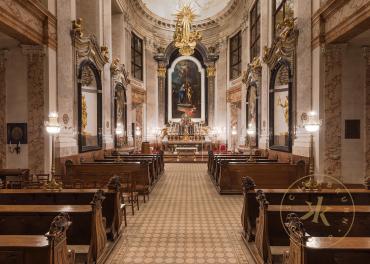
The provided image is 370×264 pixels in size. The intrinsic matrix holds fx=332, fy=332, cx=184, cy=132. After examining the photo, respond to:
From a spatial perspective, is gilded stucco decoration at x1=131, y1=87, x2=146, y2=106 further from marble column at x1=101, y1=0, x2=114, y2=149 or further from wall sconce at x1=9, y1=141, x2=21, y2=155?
wall sconce at x1=9, y1=141, x2=21, y2=155

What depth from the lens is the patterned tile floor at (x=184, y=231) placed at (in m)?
4.62

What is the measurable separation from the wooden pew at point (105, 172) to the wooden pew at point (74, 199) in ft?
10.4

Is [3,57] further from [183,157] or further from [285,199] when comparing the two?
[183,157]

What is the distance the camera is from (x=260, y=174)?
928 centimetres

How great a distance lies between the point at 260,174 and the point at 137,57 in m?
14.8

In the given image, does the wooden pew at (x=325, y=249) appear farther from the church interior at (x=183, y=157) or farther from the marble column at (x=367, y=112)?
the marble column at (x=367, y=112)

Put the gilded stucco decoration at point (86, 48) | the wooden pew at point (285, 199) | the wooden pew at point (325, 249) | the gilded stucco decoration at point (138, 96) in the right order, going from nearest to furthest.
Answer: the wooden pew at point (325, 249) → the wooden pew at point (285, 199) → the gilded stucco decoration at point (86, 48) → the gilded stucco decoration at point (138, 96)

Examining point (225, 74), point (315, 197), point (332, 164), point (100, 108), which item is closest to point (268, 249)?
point (315, 197)

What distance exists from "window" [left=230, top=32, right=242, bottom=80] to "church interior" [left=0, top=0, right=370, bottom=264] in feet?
5.87

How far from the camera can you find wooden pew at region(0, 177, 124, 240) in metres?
5.02

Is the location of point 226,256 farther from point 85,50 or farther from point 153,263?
point 85,50

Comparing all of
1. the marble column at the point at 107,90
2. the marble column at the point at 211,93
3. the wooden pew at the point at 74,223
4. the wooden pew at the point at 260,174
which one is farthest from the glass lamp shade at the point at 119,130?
the wooden pew at the point at 74,223

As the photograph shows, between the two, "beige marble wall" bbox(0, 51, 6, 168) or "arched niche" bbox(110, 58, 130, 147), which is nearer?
"beige marble wall" bbox(0, 51, 6, 168)

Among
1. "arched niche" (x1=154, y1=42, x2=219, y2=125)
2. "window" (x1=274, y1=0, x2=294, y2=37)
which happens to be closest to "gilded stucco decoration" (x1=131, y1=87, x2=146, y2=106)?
"arched niche" (x1=154, y1=42, x2=219, y2=125)
